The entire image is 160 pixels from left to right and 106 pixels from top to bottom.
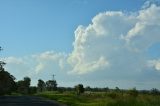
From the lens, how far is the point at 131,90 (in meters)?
61.3

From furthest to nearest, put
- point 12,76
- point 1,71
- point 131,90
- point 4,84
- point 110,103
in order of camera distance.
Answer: point 12,76
point 4,84
point 1,71
point 131,90
point 110,103

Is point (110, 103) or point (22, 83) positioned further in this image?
point (22, 83)

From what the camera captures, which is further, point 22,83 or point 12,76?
point 22,83

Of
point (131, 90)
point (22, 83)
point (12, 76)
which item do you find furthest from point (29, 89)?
point (131, 90)

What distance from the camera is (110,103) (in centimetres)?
3881

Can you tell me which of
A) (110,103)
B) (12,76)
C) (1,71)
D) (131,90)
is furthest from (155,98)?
(12,76)

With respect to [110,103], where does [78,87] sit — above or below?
above

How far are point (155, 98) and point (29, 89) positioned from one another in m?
164

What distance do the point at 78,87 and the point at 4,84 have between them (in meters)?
19.7

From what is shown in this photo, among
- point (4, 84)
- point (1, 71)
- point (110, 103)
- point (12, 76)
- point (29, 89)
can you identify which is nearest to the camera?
point (110, 103)

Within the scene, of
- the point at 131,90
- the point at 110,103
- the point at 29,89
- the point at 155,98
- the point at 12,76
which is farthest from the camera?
the point at 29,89

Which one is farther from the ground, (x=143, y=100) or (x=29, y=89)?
(x=29, y=89)

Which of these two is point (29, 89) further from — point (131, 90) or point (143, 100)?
point (143, 100)

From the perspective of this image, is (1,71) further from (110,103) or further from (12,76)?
(110,103)
